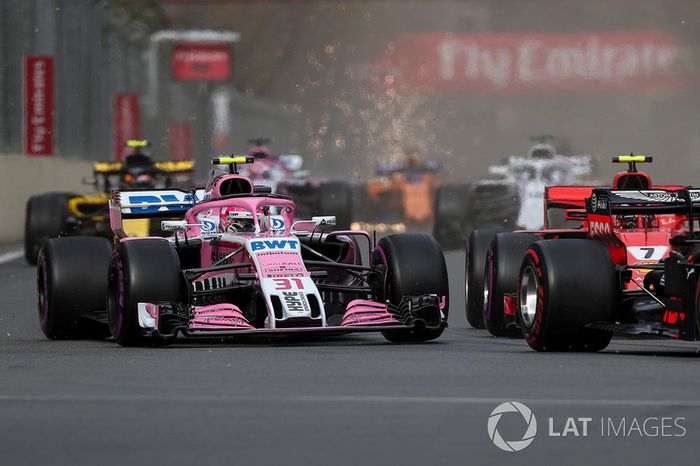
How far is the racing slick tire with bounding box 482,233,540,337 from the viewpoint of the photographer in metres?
14.7

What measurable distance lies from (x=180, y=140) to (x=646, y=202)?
174ft

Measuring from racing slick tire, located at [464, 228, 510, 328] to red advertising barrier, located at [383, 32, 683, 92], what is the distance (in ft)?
81.1

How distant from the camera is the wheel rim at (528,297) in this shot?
12883 millimetres

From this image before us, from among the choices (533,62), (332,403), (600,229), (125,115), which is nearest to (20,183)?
(533,62)

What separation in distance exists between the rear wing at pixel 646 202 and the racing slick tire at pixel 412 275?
1251 mm

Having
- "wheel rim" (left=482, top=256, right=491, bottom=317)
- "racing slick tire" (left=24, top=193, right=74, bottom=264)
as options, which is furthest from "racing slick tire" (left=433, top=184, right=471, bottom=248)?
"wheel rim" (left=482, top=256, right=491, bottom=317)

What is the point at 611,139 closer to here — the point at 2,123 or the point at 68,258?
the point at 2,123

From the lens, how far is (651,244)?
13539 millimetres

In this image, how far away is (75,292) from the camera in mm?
14586

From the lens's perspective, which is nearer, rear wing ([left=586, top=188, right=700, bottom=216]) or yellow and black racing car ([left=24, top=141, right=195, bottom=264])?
rear wing ([left=586, top=188, right=700, bottom=216])

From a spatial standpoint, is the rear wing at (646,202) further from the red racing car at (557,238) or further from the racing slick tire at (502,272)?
the racing slick tire at (502,272)

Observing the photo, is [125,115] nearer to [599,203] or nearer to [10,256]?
[10,256]

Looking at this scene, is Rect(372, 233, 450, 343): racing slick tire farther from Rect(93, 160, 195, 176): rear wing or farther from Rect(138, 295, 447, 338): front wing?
Rect(93, 160, 195, 176): rear wing

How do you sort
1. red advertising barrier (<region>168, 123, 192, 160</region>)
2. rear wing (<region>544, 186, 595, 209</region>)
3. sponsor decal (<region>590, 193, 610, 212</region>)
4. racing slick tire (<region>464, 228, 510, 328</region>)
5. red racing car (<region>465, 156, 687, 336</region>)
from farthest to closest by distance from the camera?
red advertising barrier (<region>168, 123, 192, 160</region>) < rear wing (<region>544, 186, 595, 209</region>) < racing slick tire (<region>464, 228, 510, 328</region>) < red racing car (<region>465, 156, 687, 336</region>) < sponsor decal (<region>590, 193, 610, 212</region>)
